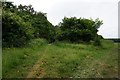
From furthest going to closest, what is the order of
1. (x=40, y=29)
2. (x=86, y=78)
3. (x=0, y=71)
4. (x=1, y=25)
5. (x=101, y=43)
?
A: (x=40, y=29)
(x=101, y=43)
(x=1, y=25)
(x=0, y=71)
(x=86, y=78)

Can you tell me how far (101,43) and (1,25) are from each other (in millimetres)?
8871

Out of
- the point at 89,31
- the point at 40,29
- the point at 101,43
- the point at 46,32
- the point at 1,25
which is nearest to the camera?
the point at 1,25

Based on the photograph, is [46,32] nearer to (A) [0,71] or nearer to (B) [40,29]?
(B) [40,29]

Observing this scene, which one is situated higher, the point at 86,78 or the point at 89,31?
the point at 89,31

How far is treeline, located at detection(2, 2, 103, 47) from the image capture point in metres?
6.09

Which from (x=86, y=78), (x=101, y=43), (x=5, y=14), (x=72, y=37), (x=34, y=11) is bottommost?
(x=86, y=78)

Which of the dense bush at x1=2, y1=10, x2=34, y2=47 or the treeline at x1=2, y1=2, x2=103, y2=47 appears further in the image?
the treeline at x1=2, y1=2, x2=103, y2=47

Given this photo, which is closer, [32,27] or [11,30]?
[11,30]

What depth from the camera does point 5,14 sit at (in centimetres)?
586

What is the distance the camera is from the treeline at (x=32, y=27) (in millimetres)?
6086

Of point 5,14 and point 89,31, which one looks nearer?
point 5,14

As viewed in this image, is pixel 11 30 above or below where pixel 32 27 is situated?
below

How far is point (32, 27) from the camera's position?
975 cm

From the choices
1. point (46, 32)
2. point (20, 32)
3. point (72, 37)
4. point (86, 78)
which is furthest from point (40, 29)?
point (86, 78)
